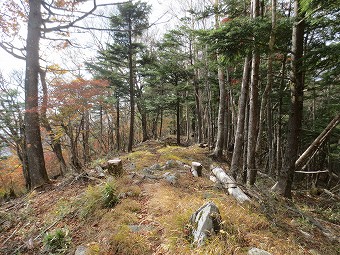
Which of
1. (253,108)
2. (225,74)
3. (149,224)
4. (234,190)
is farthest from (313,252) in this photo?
(225,74)

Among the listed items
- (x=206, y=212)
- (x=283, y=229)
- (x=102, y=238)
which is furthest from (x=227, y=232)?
(x=102, y=238)

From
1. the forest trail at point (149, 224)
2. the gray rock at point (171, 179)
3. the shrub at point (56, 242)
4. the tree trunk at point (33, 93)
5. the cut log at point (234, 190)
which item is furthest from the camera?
the tree trunk at point (33, 93)

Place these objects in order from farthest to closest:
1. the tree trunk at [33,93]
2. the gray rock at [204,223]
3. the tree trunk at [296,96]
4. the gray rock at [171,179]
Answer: the tree trunk at [33,93], the tree trunk at [296,96], the gray rock at [171,179], the gray rock at [204,223]

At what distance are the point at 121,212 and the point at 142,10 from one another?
10369mm

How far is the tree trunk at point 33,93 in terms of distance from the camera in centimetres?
547

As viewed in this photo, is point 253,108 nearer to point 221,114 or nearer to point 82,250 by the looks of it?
point 221,114

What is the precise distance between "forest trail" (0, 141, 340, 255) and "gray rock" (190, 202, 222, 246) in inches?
3.6

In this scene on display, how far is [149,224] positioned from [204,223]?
98 centimetres

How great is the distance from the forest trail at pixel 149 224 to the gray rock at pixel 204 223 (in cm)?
9

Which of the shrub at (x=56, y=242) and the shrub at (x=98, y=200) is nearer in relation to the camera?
the shrub at (x=56, y=242)

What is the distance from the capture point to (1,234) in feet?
11.2

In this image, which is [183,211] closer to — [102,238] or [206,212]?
[206,212]

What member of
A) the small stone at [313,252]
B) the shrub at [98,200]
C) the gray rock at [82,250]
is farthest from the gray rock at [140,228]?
the small stone at [313,252]

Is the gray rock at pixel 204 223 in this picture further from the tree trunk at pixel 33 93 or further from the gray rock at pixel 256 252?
the tree trunk at pixel 33 93
